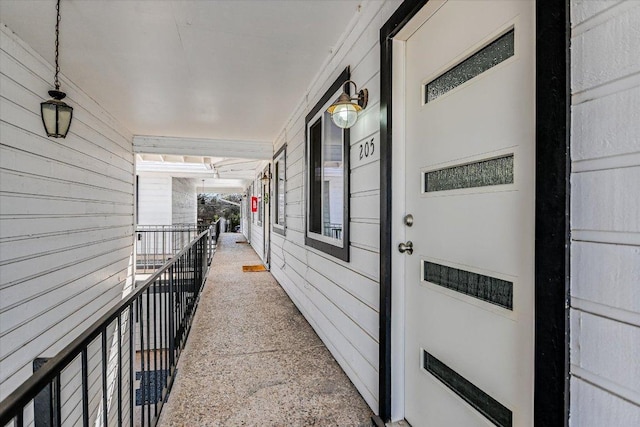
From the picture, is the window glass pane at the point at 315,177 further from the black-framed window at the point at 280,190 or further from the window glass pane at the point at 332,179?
the black-framed window at the point at 280,190

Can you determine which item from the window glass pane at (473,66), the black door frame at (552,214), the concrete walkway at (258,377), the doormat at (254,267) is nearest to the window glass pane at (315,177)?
the concrete walkway at (258,377)

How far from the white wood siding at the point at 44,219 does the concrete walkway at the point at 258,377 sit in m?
1.17

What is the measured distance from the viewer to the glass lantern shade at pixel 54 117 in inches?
109

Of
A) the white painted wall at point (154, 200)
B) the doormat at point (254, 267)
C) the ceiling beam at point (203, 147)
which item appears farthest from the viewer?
the white painted wall at point (154, 200)

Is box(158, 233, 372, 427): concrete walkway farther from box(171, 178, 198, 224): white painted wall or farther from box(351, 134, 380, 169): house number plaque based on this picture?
box(171, 178, 198, 224): white painted wall

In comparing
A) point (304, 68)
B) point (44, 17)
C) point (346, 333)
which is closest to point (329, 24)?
point (304, 68)

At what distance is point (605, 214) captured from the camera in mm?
812

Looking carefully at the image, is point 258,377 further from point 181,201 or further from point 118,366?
point 181,201

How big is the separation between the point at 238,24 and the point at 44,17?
1.30 metres

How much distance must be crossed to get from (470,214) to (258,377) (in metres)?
1.92

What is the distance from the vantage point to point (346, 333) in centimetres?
248

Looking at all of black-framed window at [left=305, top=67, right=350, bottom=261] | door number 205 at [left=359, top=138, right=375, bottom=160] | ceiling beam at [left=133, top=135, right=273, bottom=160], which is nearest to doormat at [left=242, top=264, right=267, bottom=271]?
ceiling beam at [left=133, top=135, right=273, bottom=160]

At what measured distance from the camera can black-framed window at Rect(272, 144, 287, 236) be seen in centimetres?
524

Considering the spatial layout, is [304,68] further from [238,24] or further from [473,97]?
[473,97]
